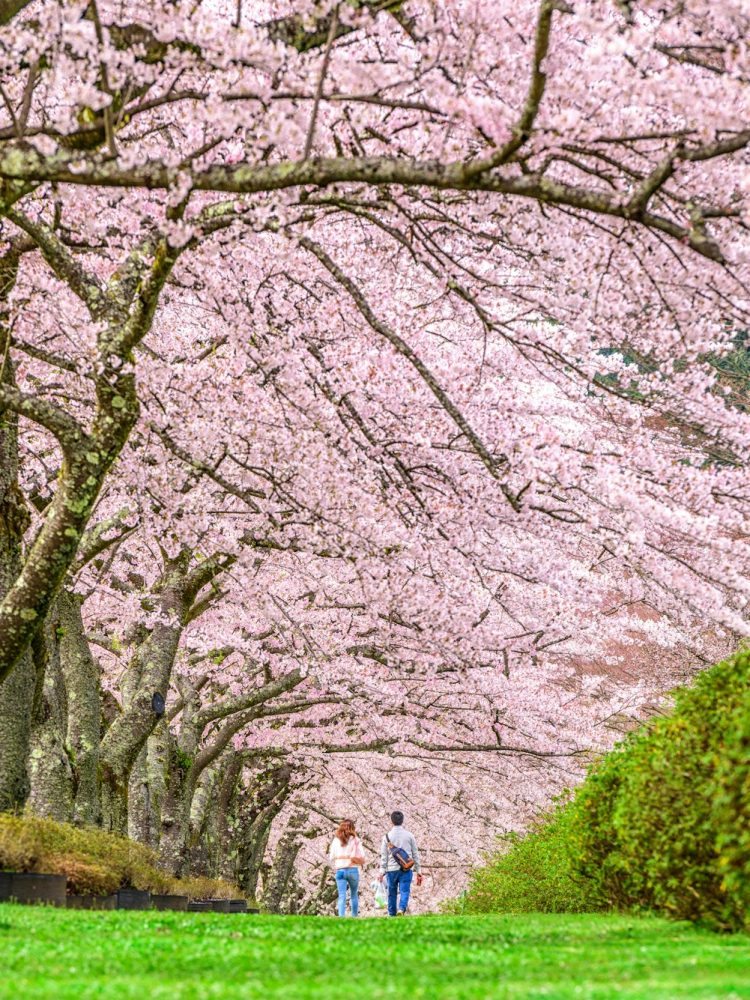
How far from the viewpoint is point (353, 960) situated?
24.3 feet

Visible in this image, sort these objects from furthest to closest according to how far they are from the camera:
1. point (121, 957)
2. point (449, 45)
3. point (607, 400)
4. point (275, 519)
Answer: point (275, 519) → point (607, 400) → point (449, 45) → point (121, 957)

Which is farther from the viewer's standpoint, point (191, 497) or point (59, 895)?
point (191, 497)

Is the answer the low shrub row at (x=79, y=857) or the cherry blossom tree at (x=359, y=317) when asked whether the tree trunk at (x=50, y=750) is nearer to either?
the cherry blossom tree at (x=359, y=317)

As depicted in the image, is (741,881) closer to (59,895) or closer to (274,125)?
(274,125)

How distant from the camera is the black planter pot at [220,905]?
19.2 metres

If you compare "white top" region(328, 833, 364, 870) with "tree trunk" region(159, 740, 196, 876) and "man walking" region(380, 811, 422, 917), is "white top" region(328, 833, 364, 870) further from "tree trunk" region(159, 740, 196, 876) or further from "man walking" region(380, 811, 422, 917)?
"tree trunk" region(159, 740, 196, 876)

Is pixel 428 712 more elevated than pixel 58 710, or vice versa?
pixel 428 712

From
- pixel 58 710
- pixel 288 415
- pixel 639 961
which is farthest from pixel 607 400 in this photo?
pixel 58 710

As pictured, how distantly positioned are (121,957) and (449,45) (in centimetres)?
725

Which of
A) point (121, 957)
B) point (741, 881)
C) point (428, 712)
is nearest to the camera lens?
point (121, 957)

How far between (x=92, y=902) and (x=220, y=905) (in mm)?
6543

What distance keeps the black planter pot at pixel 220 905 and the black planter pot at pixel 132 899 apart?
4.24 meters

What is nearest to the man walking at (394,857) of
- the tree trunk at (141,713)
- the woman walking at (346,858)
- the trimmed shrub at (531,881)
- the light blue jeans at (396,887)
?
the light blue jeans at (396,887)

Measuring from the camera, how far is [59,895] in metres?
12.3
